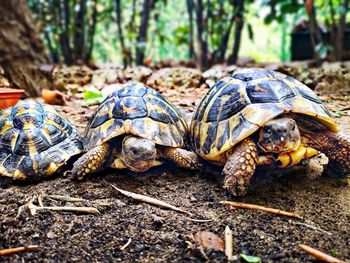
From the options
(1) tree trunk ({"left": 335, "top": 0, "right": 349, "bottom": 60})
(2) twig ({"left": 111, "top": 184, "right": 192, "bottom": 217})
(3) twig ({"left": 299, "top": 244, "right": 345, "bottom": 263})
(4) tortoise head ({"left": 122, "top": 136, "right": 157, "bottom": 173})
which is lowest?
(3) twig ({"left": 299, "top": 244, "right": 345, "bottom": 263})

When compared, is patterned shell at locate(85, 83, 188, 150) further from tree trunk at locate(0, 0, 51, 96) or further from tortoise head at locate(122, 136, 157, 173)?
tree trunk at locate(0, 0, 51, 96)

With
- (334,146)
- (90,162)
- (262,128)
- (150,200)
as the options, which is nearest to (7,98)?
(90,162)

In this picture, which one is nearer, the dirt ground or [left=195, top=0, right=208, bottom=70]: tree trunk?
the dirt ground

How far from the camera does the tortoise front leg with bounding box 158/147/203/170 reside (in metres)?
2.82

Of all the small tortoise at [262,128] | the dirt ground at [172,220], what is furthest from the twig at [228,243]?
the small tortoise at [262,128]

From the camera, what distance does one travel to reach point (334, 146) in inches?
103

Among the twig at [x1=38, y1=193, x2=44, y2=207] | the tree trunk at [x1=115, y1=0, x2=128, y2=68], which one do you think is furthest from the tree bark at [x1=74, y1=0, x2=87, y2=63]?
the twig at [x1=38, y1=193, x2=44, y2=207]

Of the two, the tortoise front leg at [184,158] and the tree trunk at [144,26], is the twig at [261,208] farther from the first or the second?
the tree trunk at [144,26]

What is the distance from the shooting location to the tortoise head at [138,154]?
2.64 metres

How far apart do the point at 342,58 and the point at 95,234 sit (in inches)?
251

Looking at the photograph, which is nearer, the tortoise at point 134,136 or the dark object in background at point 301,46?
the tortoise at point 134,136

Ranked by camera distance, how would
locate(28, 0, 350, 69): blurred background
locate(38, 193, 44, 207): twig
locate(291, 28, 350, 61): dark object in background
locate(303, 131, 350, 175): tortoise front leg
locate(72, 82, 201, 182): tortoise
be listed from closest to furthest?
1. locate(38, 193, 44, 207): twig
2. locate(303, 131, 350, 175): tortoise front leg
3. locate(72, 82, 201, 182): tortoise
4. locate(28, 0, 350, 69): blurred background
5. locate(291, 28, 350, 61): dark object in background

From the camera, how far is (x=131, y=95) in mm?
3008

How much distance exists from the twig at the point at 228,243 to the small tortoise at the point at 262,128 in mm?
360
